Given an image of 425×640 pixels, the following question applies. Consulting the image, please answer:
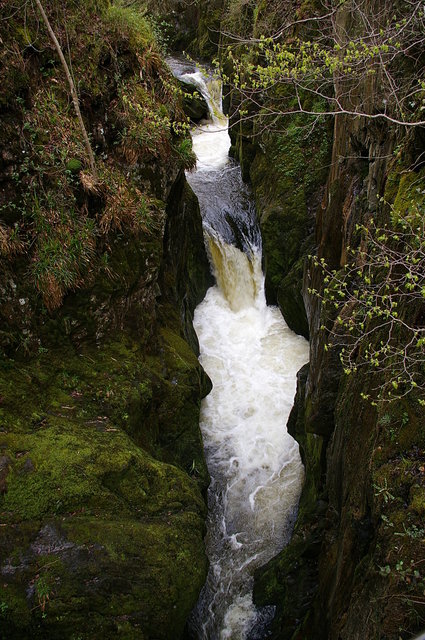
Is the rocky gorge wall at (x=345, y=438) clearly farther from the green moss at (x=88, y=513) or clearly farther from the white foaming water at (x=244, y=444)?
the green moss at (x=88, y=513)

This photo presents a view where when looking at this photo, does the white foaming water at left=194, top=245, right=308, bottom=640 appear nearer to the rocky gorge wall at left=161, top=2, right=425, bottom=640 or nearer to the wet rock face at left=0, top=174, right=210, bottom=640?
the rocky gorge wall at left=161, top=2, right=425, bottom=640

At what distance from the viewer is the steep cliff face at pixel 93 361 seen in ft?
12.9

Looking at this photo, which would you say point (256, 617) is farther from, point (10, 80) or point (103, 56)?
point (103, 56)

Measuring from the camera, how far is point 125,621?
389 centimetres

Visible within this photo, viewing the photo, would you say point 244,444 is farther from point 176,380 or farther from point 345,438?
point 345,438

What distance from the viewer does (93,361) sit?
582cm

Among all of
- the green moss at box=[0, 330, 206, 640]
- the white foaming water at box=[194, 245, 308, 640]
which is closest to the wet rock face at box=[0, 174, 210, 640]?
the green moss at box=[0, 330, 206, 640]

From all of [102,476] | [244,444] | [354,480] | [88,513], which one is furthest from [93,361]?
[244,444]

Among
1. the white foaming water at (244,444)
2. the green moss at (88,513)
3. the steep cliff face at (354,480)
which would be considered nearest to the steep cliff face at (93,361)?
the green moss at (88,513)

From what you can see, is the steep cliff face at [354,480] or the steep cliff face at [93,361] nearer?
the steep cliff face at [354,480]

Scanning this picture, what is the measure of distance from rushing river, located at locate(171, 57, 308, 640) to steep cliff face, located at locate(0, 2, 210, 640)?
3.63 feet

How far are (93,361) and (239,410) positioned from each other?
4.24 m

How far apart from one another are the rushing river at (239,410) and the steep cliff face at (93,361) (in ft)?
3.63

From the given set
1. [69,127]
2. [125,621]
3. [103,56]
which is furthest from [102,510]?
[103,56]
